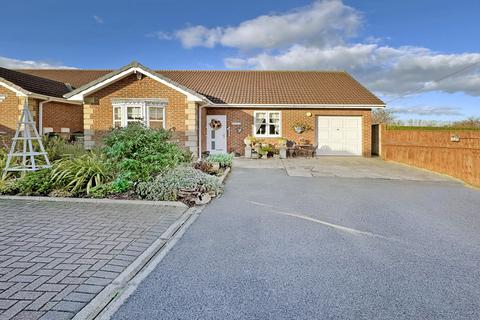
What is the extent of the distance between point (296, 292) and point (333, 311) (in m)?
0.44

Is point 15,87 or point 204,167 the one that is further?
point 15,87

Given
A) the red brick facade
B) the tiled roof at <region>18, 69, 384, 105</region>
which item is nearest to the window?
the red brick facade

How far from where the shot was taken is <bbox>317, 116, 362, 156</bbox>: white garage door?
63.1 ft

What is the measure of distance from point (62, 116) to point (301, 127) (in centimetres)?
1324

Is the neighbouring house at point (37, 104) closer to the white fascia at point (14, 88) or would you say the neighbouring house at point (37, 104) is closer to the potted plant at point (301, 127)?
the white fascia at point (14, 88)

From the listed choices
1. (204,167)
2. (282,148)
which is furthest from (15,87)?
(282,148)

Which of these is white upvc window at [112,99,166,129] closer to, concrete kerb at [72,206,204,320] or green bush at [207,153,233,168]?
green bush at [207,153,233,168]

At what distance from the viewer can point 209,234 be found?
531cm

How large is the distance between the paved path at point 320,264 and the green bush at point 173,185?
21.9 inches

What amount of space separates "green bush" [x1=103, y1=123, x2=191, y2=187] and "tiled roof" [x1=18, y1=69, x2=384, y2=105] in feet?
33.1

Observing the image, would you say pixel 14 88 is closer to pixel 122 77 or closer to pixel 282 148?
pixel 122 77

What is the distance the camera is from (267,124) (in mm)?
19109

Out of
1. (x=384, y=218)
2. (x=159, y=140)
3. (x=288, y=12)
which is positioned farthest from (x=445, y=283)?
(x=288, y=12)

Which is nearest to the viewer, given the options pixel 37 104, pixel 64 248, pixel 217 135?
pixel 64 248
